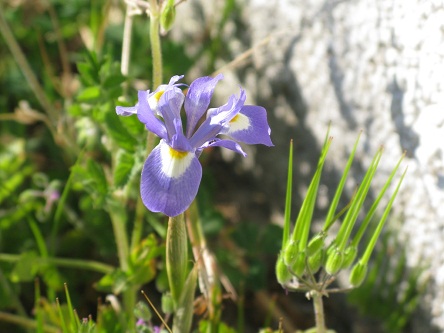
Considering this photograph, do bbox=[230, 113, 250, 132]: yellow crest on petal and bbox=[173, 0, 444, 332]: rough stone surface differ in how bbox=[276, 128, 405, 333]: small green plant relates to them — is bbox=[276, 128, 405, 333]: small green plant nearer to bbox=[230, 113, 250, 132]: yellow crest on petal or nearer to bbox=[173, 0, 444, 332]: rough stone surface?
bbox=[230, 113, 250, 132]: yellow crest on petal

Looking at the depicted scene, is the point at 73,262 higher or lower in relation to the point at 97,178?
lower

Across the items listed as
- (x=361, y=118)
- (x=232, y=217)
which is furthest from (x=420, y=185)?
(x=232, y=217)

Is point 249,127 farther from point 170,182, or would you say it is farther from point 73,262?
point 73,262

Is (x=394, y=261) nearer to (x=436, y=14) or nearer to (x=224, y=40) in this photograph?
(x=436, y=14)

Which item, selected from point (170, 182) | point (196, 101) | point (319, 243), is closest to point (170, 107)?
point (196, 101)

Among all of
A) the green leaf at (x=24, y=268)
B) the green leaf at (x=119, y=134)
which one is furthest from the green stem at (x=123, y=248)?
the green leaf at (x=24, y=268)

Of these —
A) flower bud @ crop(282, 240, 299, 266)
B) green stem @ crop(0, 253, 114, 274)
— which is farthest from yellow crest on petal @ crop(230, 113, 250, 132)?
green stem @ crop(0, 253, 114, 274)
